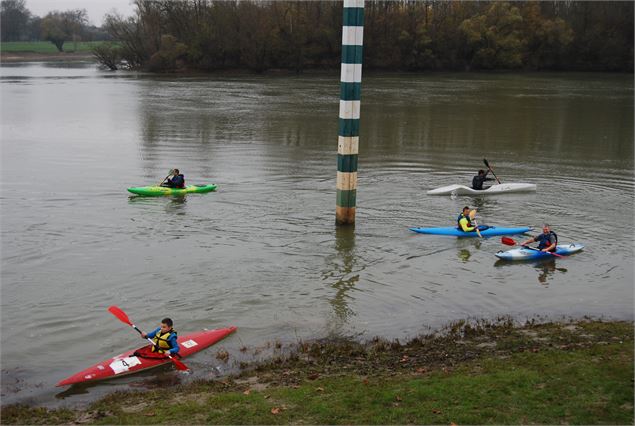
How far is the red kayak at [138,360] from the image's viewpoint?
36.0ft

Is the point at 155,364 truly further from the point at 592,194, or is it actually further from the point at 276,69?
the point at 276,69

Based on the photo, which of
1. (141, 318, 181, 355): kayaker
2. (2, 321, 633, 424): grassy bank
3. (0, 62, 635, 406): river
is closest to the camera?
(2, 321, 633, 424): grassy bank

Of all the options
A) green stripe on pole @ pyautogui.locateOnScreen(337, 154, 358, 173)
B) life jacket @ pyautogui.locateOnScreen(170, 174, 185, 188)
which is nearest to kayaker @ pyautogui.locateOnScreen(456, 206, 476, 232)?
green stripe on pole @ pyautogui.locateOnScreen(337, 154, 358, 173)

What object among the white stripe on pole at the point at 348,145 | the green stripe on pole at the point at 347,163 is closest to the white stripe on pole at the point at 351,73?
the white stripe on pole at the point at 348,145

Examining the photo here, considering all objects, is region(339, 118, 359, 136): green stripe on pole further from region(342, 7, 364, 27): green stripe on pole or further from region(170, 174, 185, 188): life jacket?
region(170, 174, 185, 188): life jacket

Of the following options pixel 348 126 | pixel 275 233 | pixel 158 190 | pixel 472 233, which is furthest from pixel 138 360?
pixel 158 190

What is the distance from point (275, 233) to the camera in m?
19.2

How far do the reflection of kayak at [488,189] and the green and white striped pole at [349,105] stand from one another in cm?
501

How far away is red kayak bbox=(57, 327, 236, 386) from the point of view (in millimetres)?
10977

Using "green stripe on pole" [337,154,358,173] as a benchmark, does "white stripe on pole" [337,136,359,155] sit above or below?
above

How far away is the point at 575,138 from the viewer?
36.3 meters

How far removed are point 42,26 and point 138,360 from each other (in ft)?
355

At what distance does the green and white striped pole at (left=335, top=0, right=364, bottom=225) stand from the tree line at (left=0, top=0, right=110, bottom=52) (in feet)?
296

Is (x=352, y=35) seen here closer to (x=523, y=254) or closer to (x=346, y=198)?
(x=346, y=198)
